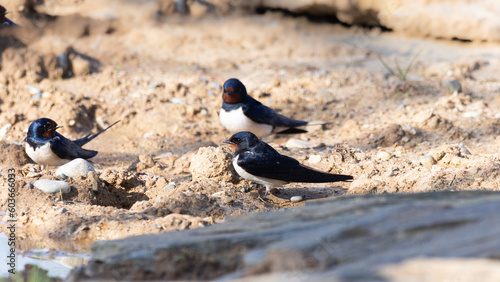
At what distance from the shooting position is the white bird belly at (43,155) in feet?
17.3

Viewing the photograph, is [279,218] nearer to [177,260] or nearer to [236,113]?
[177,260]

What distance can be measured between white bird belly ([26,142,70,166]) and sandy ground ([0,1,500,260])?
22 centimetres

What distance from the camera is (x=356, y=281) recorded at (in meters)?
2.01

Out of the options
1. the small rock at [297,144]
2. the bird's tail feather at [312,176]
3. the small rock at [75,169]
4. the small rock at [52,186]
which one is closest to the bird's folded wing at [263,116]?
the small rock at [297,144]

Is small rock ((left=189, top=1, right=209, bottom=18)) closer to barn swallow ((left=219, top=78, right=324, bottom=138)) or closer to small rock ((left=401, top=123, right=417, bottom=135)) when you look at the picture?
barn swallow ((left=219, top=78, right=324, bottom=138))

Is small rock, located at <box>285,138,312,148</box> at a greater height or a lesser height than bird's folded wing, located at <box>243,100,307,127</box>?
lesser

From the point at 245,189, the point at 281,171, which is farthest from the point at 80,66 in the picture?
the point at 281,171

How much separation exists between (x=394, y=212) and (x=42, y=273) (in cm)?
208

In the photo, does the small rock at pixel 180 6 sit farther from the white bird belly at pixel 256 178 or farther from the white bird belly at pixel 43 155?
the white bird belly at pixel 256 178

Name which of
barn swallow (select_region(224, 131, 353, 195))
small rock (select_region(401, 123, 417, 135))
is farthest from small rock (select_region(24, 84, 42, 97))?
small rock (select_region(401, 123, 417, 135))

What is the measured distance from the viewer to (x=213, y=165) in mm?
4805

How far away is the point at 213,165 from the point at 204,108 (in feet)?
7.48

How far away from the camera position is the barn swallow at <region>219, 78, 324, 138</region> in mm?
6102

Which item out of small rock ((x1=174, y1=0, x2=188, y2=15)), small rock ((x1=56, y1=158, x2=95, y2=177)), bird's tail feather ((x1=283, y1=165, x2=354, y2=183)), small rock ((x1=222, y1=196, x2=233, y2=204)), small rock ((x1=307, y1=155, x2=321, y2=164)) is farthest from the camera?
small rock ((x1=174, y1=0, x2=188, y2=15))
